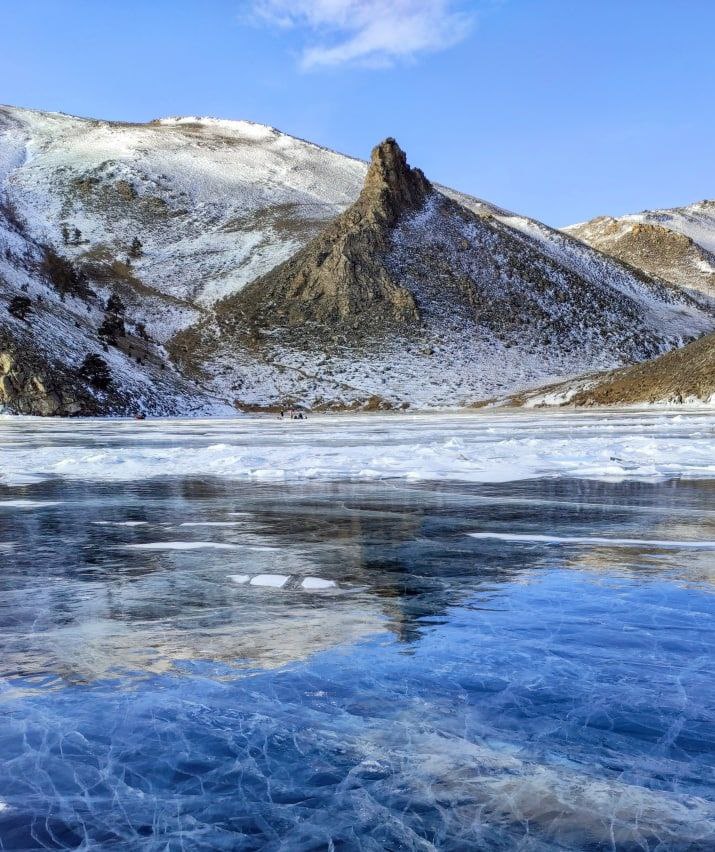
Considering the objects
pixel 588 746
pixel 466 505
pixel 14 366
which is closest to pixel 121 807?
pixel 588 746

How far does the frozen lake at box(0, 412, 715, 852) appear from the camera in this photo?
2.88 m

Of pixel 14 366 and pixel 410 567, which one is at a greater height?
pixel 14 366

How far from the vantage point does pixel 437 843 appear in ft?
8.85

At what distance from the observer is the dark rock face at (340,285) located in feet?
272

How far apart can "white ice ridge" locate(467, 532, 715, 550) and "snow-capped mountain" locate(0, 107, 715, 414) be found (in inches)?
1722

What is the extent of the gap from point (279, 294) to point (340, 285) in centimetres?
661

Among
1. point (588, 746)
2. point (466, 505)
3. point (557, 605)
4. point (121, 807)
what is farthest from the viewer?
point (466, 505)

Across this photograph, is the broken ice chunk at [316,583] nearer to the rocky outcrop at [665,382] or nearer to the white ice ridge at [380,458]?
the white ice ridge at [380,458]

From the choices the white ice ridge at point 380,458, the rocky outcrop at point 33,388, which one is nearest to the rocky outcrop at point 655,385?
the white ice ridge at point 380,458

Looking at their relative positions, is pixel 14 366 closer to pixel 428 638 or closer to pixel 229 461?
pixel 229 461

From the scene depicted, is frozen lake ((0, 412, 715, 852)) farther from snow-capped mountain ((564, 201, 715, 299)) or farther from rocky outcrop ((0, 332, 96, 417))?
snow-capped mountain ((564, 201, 715, 299))

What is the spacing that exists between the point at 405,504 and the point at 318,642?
6.70 meters

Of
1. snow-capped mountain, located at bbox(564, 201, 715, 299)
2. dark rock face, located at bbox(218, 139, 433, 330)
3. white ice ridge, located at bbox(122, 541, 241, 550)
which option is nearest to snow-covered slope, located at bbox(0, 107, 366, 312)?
dark rock face, located at bbox(218, 139, 433, 330)

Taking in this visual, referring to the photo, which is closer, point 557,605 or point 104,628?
point 104,628
